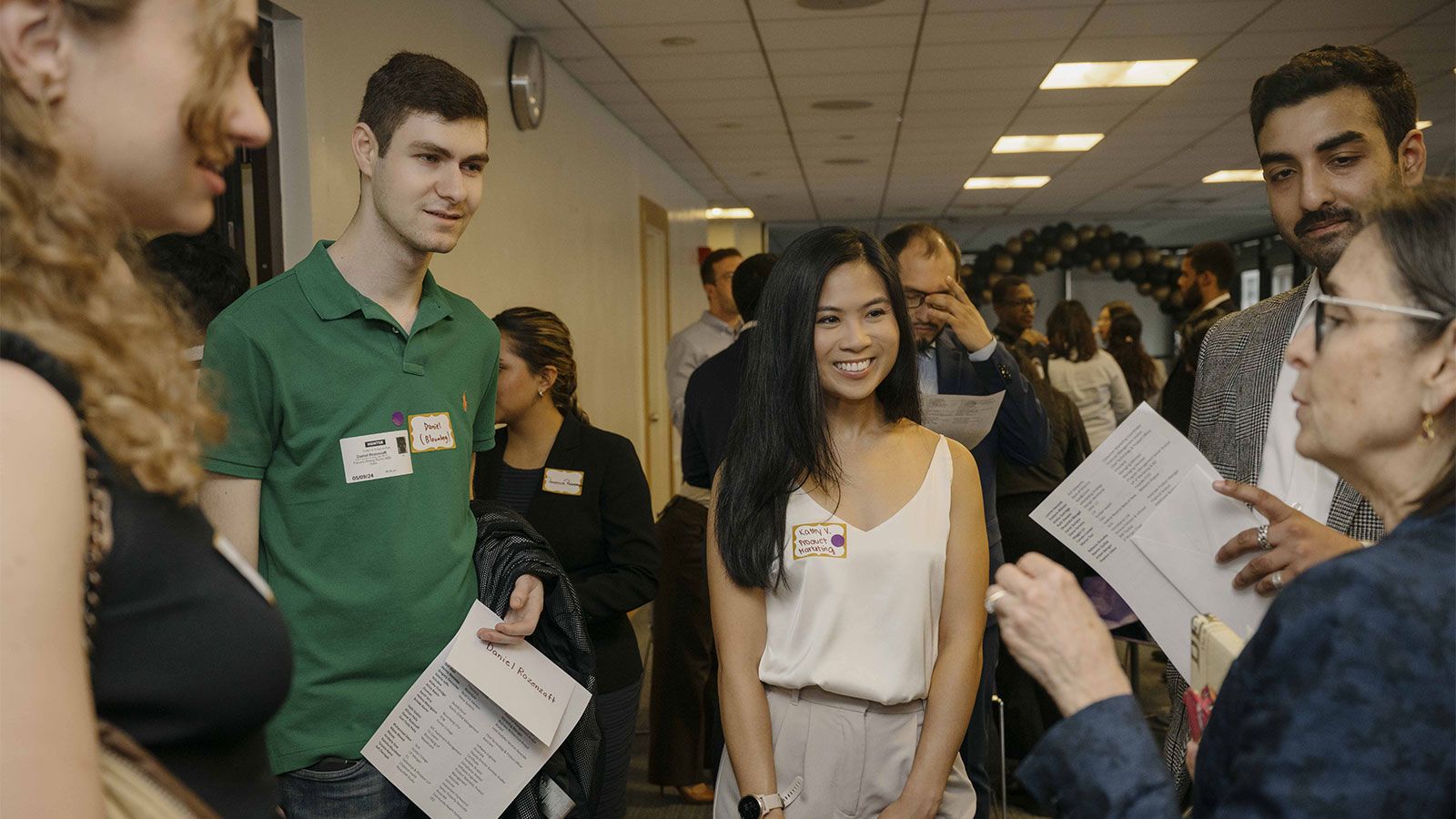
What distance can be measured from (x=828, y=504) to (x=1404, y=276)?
965mm

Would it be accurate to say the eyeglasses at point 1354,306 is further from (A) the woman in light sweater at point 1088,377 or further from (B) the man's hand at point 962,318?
(A) the woman in light sweater at point 1088,377

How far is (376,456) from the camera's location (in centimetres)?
163

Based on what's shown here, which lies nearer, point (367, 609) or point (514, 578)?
point (367, 609)

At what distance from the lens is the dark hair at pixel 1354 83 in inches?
67.0

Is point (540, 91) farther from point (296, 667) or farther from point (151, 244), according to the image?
point (296, 667)

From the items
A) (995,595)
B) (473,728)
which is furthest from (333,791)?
(995,595)

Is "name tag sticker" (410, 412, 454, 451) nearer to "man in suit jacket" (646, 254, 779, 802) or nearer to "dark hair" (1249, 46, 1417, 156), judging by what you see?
"dark hair" (1249, 46, 1417, 156)

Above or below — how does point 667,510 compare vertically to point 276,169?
below

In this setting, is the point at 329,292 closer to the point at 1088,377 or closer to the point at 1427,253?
the point at 1427,253

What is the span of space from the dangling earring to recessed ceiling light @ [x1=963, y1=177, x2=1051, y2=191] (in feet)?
32.5

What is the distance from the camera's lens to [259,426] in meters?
1.57

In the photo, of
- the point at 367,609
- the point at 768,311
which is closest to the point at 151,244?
the point at 367,609

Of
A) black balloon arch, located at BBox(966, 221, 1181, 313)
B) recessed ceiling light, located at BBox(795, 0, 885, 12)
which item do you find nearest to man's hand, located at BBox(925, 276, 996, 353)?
recessed ceiling light, located at BBox(795, 0, 885, 12)

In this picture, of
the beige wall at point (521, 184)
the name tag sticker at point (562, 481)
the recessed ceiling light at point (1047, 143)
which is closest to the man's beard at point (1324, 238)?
the name tag sticker at point (562, 481)
